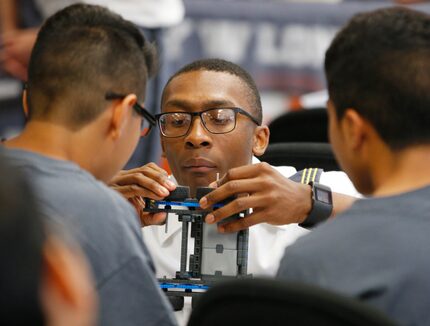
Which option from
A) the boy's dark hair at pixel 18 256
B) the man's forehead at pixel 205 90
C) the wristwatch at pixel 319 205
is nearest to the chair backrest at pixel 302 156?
the man's forehead at pixel 205 90

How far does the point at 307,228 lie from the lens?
2.58 meters

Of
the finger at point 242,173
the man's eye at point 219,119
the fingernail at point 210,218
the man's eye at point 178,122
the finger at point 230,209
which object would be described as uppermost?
the man's eye at point 219,119

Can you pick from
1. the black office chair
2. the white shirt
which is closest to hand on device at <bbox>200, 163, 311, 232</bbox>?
the white shirt

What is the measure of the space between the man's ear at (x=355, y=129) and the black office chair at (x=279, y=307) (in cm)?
53

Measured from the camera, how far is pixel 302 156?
3258 mm

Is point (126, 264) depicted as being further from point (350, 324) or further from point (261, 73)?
point (261, 73)

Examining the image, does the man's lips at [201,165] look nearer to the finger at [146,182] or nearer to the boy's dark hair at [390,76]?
the finger at [146,182]

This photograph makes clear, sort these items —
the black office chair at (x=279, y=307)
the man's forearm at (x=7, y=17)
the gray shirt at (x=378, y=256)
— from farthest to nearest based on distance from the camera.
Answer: the man's forearm at (x=7, y=17), the gray shirt at (x=378, y=256), the black office chair at (x=279, y=307)

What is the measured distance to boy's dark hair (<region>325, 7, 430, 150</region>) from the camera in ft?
5.49

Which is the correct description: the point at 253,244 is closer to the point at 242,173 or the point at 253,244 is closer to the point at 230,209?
the point at 242,173

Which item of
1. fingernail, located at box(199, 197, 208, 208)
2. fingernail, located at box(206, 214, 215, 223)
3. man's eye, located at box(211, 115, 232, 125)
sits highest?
man's eye, located at box(211, 115, 232, 125)

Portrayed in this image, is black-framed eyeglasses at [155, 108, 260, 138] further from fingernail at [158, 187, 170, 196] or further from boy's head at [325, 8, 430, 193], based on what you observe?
boy's head at [325, 8, 430, 193]

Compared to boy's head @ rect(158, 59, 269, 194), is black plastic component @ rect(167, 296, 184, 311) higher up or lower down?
lower down

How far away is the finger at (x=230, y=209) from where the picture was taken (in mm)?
2119
